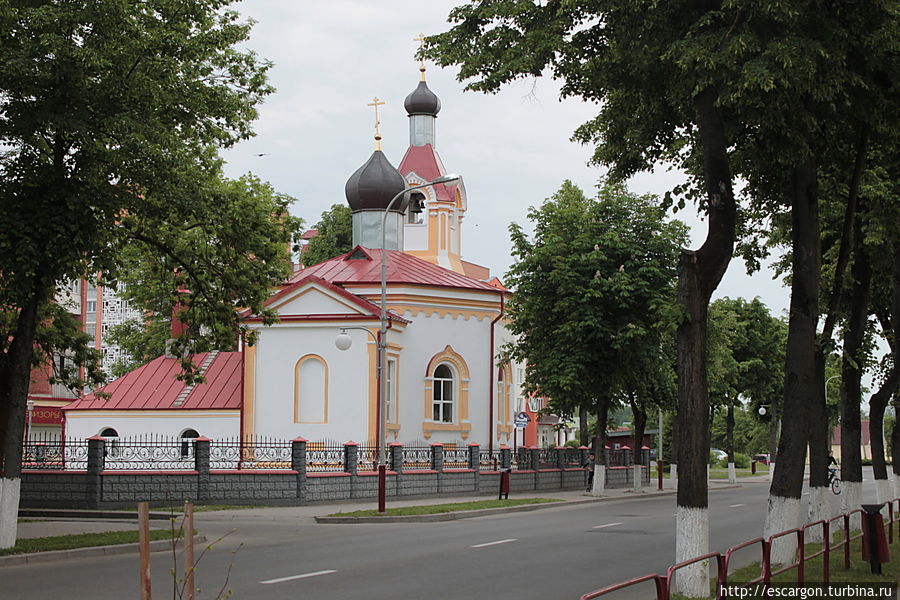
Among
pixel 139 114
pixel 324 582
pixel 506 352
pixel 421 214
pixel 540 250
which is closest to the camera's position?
pixel 324 582

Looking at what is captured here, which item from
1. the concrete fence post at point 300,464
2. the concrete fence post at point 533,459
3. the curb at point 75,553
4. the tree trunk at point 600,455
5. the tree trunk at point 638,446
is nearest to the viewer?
the curb at point 75,553

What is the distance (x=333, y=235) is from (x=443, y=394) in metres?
27.5

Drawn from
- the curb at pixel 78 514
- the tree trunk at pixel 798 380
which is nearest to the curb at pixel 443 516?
the curb at pixel 78 514

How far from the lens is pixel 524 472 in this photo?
128ft

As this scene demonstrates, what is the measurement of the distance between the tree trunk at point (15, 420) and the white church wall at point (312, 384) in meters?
19.5

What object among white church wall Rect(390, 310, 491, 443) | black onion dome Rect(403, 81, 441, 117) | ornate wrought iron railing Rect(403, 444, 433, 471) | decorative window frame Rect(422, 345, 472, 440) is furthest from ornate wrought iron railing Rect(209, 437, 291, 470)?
black onion dome Rect(403, 81, 441, 117)

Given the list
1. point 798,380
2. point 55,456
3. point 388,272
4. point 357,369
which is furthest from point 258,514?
point 388,272

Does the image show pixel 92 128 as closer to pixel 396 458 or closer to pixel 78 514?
pixel 78 514

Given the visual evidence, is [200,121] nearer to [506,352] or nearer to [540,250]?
[540,250]

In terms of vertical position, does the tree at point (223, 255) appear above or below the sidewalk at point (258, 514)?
above

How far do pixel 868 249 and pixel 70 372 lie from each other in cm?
1834

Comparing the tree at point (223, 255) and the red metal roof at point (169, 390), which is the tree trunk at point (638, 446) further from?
the tree at point (223, 255)

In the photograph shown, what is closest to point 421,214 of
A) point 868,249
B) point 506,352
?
point 506,352

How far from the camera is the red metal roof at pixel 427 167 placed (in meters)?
52.7
